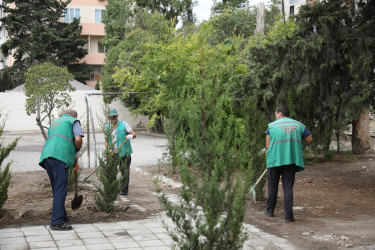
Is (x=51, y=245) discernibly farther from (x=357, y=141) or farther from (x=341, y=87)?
(x=357, y=141)

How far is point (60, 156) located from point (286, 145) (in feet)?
10.4

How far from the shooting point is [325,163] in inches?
599

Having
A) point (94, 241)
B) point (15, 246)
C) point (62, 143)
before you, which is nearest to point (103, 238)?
point (94, 241)

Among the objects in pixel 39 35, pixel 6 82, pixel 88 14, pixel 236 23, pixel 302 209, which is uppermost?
pixel 88 14

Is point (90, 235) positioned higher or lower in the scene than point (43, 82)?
lower

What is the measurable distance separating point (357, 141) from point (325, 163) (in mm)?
2418

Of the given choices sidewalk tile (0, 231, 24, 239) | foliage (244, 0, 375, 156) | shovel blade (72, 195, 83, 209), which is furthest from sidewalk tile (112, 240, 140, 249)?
foliage (244, 0, 375, 156)

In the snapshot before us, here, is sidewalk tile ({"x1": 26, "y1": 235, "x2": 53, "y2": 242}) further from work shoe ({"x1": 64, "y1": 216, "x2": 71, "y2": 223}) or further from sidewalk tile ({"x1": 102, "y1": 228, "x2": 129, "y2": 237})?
work shoe ({"x1": 64, "y1": 216, "x2": 71, "y2": 223})

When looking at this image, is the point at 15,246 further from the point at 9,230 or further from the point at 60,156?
the point at 60,156

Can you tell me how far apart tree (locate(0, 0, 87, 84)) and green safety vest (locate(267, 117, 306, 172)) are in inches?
1608

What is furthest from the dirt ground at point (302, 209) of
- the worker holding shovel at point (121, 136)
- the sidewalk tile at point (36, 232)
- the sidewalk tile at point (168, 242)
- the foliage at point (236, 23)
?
the foliage at point (236, 23)

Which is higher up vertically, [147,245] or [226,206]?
[226,206]

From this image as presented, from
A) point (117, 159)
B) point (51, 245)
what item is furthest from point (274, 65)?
point (51, 245)

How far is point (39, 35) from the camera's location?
47.3 meters
